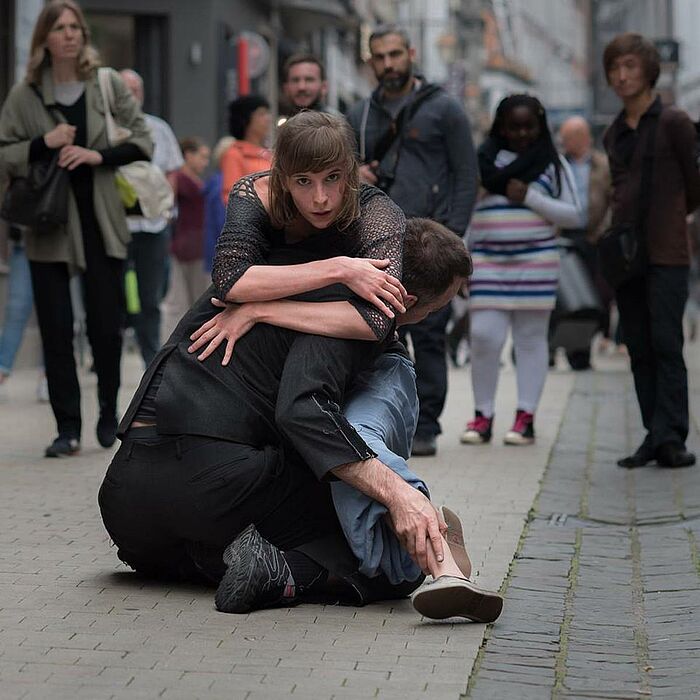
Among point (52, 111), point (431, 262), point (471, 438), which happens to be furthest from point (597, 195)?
point (431, 262)

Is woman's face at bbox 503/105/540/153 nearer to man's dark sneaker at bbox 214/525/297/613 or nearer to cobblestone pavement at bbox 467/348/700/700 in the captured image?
cobblestone pavement at bbox 467/348/700/700

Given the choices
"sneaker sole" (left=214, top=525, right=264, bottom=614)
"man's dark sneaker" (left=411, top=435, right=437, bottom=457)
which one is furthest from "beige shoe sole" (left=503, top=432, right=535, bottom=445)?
"sneaker sole" (left=214, top=525, right=264, bottom=614)

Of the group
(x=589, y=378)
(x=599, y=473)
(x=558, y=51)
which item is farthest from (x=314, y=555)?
(x=558, y=51)

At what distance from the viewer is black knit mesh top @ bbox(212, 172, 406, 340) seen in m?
4.75

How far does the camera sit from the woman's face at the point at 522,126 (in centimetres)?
871

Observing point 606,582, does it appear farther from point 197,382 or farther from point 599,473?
point 599,473

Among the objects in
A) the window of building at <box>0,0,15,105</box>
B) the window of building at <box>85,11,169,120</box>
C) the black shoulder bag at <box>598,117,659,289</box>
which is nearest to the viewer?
the black shoulder bag at <box>598,117,659,289</box>

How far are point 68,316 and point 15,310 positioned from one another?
2.93 meters

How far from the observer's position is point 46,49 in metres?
7.81

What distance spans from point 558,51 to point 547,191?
9749 cm

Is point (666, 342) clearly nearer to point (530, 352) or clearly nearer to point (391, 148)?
point (530, 352)

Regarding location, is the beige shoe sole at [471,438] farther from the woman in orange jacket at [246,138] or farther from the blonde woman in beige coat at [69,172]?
the woman in orange jacket at [246,138]

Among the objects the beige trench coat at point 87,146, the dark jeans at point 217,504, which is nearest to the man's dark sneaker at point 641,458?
the beige trench coat at point 87,146

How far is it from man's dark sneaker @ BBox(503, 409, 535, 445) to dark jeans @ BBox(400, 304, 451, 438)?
2.16 feet
